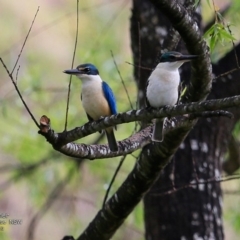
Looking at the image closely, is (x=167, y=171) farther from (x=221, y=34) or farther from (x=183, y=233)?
(x=221, y=34)

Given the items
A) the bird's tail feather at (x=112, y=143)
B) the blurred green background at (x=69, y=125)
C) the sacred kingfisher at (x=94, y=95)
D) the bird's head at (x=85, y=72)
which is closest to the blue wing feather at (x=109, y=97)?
the sacred kingfisher at (x=94, y=95)

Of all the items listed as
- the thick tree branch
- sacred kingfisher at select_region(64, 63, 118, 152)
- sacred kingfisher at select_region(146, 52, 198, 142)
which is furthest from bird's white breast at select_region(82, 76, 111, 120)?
the thick tree branch

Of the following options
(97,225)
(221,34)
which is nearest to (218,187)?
(97,225)

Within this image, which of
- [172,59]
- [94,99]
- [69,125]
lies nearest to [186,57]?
[172,59]

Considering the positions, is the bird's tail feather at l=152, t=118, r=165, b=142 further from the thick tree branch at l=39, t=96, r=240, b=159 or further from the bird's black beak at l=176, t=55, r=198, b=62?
the bird's black beak at l=176, t=55, r=198, b=62

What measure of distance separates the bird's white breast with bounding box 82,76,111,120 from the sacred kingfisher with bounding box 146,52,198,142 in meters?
0.64

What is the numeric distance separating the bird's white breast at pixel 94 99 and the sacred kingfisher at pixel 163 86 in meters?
0.64

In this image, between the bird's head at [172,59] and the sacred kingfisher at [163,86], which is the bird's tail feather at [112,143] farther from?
the bird's head at [172,59]

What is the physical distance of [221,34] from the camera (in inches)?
140

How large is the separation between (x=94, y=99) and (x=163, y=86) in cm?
80

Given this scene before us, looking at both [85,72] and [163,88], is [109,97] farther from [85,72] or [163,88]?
[163,88]

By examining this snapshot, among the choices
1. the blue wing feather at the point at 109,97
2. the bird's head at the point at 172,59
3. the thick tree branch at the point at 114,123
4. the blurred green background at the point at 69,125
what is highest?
the blurred green background at the point at 69,125

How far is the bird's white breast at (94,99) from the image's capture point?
16.0 ft

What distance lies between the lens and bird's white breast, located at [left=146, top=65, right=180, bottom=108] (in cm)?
423
